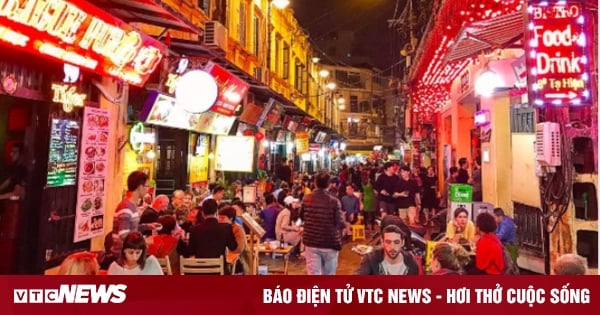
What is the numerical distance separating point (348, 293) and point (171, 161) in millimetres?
8464

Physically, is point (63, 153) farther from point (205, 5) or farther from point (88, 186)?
point (205, 5)

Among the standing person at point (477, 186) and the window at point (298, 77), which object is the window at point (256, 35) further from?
the standing person at point (477, 186)

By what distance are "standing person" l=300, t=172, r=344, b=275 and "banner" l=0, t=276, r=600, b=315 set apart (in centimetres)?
238

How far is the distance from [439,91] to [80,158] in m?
14.8

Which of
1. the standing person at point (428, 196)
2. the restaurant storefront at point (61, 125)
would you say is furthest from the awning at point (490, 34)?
the standing person at point (428, 196)

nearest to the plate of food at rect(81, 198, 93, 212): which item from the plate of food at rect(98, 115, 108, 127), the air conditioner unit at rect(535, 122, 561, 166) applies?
the plate of food at rect(98, 115, 108, 127)

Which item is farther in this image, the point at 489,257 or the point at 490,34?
the point at 490,34

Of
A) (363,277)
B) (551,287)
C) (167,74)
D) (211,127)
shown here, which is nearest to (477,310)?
(551,287)

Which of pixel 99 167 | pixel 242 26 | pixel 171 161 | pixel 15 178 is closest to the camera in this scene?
pixel 15 178

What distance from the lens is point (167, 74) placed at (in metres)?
9.17

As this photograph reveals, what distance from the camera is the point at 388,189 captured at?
11.6 meters

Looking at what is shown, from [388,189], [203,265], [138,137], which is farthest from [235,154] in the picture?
[203,265]

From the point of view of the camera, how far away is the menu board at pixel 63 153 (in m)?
6.58

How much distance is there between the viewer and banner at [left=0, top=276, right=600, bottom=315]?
4.09 metres
